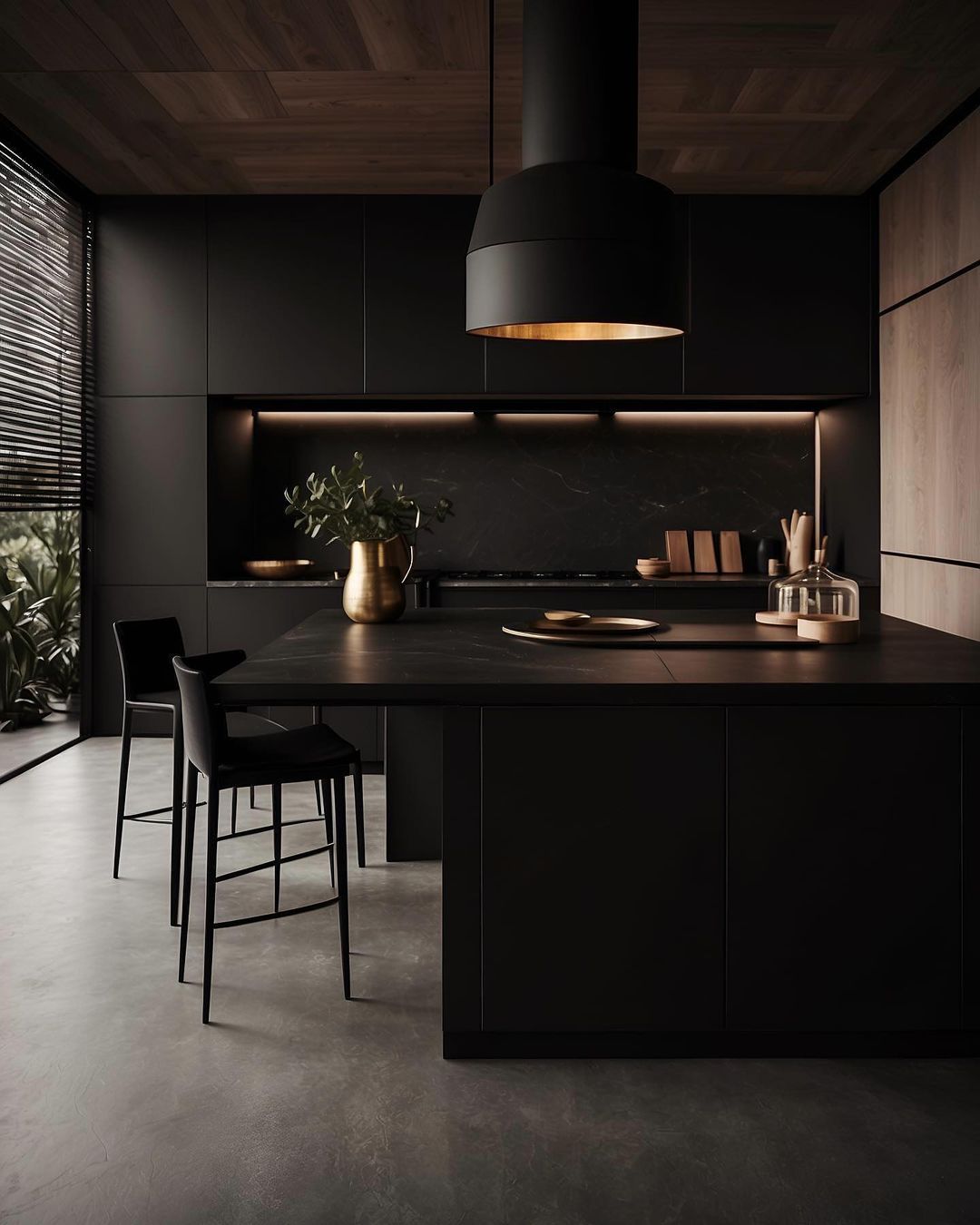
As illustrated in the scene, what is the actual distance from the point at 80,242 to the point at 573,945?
437 cm

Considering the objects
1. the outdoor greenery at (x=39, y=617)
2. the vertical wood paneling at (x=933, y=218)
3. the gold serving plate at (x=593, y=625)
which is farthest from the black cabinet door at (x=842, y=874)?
the outdoor greenery at (x=39, y=617)

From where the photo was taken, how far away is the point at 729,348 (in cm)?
534

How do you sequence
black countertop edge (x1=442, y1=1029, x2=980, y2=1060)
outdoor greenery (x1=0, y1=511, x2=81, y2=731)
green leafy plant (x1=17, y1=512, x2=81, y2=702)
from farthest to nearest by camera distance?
green leafy plant (x1=17, y1=512, x2=81, y2=702)
outdoor greenery (x1=0, y1=511, x2=81, y2=731)
black countertop edge (x1=442, y1=1029, x2=980, y2=1060)

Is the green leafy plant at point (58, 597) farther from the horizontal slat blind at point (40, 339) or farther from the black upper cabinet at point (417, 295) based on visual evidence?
the black upper cabinet at point (417, 295)

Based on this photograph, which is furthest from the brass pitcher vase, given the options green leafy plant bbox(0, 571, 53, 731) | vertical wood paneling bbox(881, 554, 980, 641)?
green leafy plant bbox(0, 571, 53, 731)

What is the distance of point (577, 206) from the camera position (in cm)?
246

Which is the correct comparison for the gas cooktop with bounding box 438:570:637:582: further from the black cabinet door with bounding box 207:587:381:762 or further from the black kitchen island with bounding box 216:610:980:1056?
the black kitchen island with bounding box 216:610:980:1056

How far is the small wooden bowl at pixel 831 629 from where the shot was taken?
2.88m

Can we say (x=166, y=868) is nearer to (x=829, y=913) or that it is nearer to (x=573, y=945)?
(x=573, y=945)

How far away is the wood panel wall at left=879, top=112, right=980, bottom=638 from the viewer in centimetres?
420

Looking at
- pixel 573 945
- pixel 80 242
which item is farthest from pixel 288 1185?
pixel 80 242

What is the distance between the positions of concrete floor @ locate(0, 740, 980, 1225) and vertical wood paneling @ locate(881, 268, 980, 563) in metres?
2.55

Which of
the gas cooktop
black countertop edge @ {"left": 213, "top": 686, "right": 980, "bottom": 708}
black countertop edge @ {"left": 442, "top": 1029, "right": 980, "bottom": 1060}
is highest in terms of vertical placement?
the gas cooktop

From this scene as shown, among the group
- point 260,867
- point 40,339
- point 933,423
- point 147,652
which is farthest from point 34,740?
point 933,423
